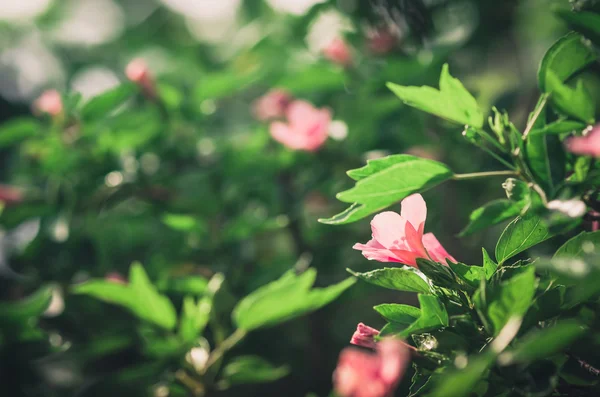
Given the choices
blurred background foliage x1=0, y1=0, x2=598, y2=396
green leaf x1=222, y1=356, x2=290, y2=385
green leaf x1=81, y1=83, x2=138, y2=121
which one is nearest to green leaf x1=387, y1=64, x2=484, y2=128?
blurred background foliage x1=0, y1=0, x2=598, y2=396

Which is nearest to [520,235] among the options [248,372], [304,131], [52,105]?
[248,372]

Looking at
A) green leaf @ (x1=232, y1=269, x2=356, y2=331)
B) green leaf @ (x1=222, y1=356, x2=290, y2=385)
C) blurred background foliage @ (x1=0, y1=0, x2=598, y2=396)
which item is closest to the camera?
green leaf @ (x1=232, y1=269, x2=356, y2=331)

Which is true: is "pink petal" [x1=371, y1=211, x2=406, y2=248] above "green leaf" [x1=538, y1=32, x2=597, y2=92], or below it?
below

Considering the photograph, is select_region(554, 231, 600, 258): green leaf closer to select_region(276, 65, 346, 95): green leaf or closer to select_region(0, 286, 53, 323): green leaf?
select_region(276, 65, 346, 95): green leaf

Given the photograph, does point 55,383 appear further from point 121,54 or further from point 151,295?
point 121,54

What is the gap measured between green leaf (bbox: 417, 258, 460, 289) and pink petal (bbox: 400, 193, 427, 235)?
6 cm

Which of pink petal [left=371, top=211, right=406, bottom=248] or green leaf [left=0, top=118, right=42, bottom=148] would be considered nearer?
pink petal [left=371, top=211, right=406, bottom=248]

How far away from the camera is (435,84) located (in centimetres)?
140

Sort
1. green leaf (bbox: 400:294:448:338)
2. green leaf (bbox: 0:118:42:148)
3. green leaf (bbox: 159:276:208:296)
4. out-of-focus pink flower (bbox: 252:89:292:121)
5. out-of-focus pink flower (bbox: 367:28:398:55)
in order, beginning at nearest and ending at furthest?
green leaf (bbox: 400:294:448:338) → green leaf (bbox: 159:276:208:296) → green leaf (bbox: 0:118:42:148) → out-of-focus pink flower (bbox: 367:28:398:55) → out-of-focus pink flower (bbox: 252:89:292:121)

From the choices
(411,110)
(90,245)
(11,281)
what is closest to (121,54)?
(11,281)

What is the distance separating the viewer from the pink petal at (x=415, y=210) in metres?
0.72

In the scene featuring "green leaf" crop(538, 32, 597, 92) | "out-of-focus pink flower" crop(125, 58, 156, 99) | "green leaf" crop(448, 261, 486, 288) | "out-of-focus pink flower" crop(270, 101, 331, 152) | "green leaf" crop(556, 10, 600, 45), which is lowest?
"out-of-focus pink flower" crop(270, 101, 331, 152)

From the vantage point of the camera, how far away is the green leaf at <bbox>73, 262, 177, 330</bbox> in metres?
1.00

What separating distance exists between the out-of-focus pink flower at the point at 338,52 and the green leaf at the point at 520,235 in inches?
41.8
